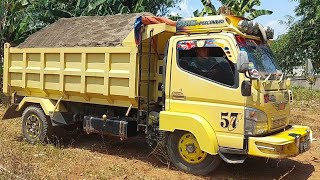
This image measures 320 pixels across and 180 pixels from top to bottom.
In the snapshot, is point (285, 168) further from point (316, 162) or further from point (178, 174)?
point (178, 174)

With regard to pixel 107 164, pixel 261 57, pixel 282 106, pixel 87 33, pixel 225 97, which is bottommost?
pixel 107 164

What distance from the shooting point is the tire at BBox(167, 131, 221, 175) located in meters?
5.91

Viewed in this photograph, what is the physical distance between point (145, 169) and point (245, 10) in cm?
1071

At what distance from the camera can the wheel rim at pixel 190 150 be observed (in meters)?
6.00

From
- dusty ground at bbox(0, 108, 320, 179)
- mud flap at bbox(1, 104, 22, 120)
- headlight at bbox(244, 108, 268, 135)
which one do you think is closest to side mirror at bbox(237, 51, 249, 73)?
headlight at bbox(244, 108, 268, 135)

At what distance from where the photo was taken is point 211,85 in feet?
18.9

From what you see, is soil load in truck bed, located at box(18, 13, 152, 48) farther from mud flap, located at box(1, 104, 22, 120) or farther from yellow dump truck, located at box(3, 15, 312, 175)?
mud flap, located at box(1, 104, 22, 120)

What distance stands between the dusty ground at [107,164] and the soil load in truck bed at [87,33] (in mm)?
2053

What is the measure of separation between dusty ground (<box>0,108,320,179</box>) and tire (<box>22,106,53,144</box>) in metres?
0.22

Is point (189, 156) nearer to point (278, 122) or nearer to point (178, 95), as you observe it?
point (178, 95)

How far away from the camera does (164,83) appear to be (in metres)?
6.31

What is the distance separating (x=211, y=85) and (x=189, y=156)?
3.93ft

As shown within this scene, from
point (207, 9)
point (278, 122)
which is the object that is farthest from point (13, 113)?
point (207, 9)

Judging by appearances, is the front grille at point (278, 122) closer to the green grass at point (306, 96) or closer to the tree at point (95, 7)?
the green grass at point (306, 96)
